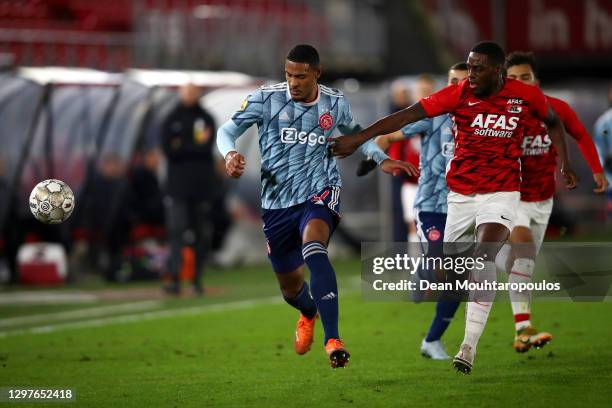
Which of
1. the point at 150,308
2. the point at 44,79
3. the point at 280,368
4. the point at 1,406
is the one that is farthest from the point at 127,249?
the point at 1,406

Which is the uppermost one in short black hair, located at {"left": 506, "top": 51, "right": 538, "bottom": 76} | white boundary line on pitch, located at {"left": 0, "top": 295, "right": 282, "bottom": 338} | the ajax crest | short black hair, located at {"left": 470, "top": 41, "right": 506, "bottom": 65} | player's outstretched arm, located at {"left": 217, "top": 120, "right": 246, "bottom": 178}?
short black hair, located at {"left": 506, "top": 51, "right": 538, "bottom": 76}

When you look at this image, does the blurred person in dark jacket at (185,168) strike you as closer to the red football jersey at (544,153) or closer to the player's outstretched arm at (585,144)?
the red football jersey at (544,153)

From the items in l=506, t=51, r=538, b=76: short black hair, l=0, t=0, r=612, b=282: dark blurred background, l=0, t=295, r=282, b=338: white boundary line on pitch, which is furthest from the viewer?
l=0, t=0, r=612, b=282: dark blurred background

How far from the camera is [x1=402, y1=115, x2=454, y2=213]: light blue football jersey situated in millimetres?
9727

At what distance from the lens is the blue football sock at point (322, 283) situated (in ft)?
26.4

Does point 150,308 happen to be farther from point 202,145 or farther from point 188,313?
point 202,145

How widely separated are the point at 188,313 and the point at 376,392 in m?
5.94

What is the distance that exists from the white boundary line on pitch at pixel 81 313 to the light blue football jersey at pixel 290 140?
5.18 metres

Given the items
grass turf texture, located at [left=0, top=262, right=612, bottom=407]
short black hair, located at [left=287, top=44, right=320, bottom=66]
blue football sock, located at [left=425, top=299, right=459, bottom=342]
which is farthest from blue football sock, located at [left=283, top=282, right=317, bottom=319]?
short black hair, located at [left=287, top=44, right=320, bottom=66]

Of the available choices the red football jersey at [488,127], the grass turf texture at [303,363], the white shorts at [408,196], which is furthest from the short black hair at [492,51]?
the white shorts at [408,196]

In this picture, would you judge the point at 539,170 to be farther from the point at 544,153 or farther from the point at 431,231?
the point at 431,231

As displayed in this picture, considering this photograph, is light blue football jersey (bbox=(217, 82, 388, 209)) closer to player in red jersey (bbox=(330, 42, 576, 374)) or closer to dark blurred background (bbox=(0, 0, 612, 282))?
player in red jersey (bbox=(330, 42, 576, 374))

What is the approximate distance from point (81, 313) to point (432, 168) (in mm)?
5470

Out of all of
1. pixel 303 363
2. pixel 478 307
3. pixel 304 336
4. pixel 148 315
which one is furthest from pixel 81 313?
pixel 478 307
